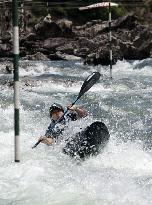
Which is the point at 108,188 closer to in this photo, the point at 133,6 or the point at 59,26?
the point at 59,26

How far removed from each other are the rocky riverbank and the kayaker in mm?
12519

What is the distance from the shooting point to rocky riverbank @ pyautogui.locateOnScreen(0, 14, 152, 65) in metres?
22.3

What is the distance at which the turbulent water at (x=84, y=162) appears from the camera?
529 centimetres

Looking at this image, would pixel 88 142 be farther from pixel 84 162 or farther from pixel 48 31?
pixel 48 31

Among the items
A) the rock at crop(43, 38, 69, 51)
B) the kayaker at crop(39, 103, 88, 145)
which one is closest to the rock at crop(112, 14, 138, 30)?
the rock at crop(43, 38, 69, 51)

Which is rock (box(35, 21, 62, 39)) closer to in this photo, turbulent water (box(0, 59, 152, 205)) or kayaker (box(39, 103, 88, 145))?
turbulent water (box(0, 59, 152, 205))

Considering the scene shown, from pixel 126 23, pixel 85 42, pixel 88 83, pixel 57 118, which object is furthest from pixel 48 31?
pixel 57 118

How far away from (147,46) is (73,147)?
1612cm

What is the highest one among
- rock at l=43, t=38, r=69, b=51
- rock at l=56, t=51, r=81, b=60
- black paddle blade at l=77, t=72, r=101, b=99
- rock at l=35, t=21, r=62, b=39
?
black paddle blade at l=77, t=72, r=101, b=99

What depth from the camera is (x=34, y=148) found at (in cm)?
729

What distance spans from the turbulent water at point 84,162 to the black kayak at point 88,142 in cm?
10

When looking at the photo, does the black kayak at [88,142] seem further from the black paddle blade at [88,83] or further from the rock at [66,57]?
the rock at [66,57]

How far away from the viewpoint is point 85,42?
985 inches

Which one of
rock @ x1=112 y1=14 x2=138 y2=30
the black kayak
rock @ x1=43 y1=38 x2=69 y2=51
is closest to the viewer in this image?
the black kayak
